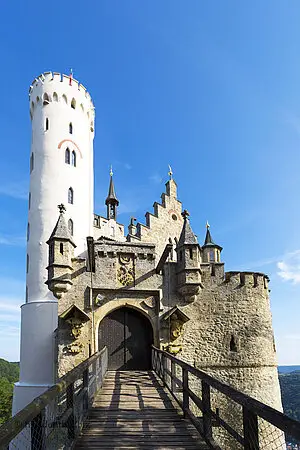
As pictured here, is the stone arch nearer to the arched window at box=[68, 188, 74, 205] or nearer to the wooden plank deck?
the wooden plank deck

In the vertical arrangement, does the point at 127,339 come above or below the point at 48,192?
below

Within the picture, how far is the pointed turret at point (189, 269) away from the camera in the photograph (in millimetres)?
14469

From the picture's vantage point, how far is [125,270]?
14664 mm

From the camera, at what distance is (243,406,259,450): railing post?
401cm

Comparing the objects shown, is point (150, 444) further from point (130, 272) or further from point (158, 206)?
point (158, 206)

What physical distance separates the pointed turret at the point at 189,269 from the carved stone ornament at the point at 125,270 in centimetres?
193

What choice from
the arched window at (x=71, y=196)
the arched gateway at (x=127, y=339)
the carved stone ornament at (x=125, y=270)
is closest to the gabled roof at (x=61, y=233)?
the carved stone ornament at (x=125, y=270)

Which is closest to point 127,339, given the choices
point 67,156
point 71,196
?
point 71,196

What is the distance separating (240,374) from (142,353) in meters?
3.97

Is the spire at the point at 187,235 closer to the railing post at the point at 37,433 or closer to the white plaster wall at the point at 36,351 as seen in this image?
the white plaster wall at the point at 36,351

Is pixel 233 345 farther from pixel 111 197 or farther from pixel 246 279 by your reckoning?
pixel 111 197

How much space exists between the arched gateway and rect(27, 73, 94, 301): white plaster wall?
6478 millimetres

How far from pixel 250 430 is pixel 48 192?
19.0m

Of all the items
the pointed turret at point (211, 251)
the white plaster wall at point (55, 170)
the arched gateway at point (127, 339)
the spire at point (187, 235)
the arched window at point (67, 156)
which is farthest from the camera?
the pointed turret at point (211, 251)
